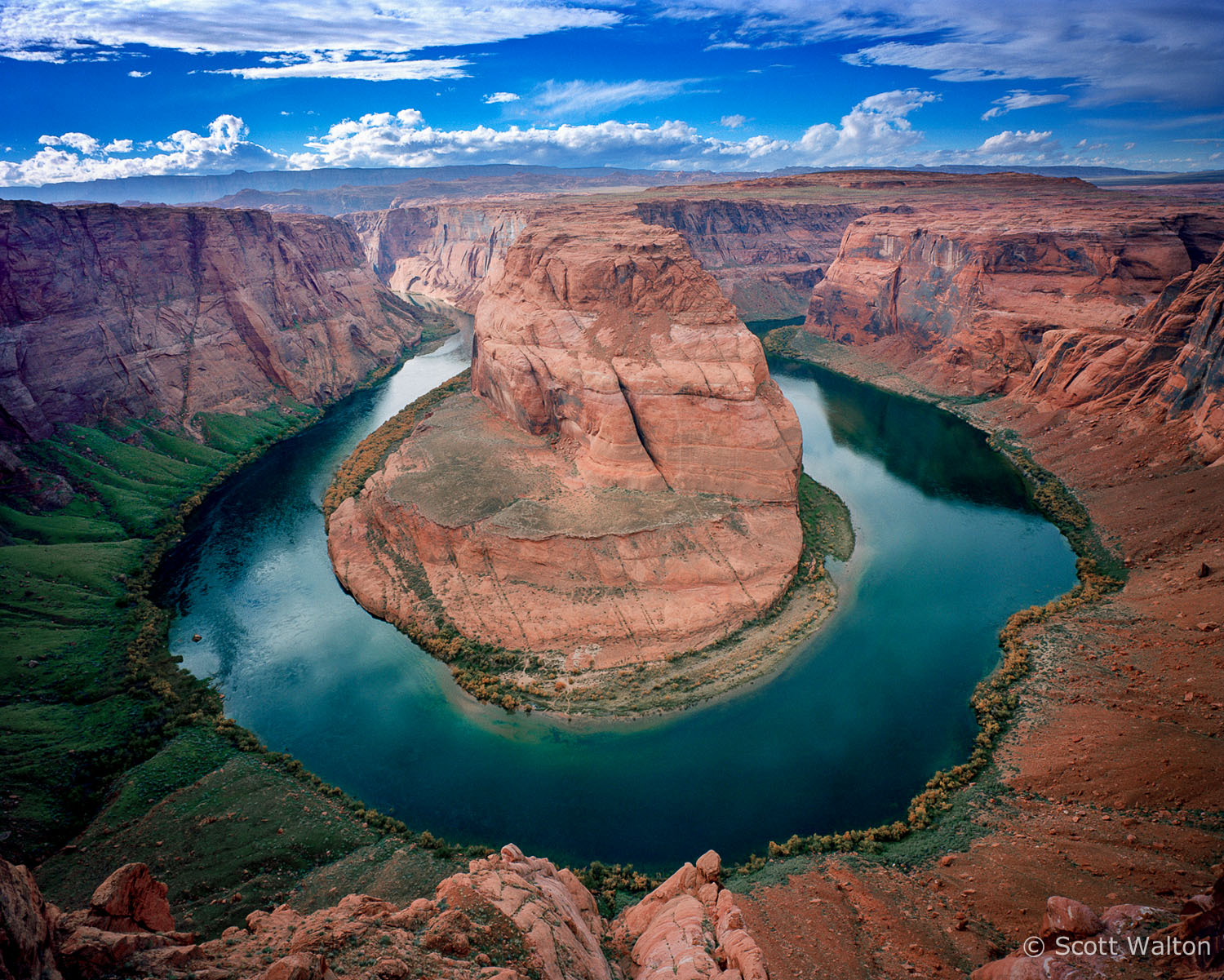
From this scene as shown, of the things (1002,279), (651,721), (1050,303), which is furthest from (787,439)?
(1002,279)

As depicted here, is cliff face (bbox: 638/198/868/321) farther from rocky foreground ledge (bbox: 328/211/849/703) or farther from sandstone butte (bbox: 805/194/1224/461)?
rocky foreground ledge (bbox: 328/211/849/703)

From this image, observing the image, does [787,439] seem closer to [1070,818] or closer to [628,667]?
[628,667]

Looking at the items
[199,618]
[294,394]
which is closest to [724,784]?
[199,618]

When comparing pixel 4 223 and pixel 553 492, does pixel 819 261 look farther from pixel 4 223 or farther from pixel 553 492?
pixel 4 223

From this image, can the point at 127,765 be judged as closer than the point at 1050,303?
Yes

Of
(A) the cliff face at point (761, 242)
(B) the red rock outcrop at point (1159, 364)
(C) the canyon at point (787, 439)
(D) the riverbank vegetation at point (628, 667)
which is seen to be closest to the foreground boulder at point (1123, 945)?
(C) the canyon at point (787, 439)
